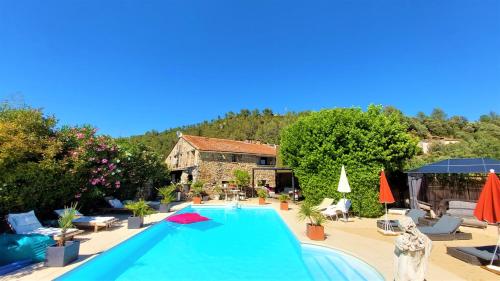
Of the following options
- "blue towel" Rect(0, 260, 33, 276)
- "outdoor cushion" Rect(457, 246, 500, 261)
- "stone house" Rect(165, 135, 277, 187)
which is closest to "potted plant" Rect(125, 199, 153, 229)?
"blue towel" Rect(0, 260, 33, 276)

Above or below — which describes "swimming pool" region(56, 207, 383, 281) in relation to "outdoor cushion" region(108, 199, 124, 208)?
below

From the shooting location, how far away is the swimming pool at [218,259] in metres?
7.02

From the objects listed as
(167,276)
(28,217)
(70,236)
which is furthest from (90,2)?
(167,276)

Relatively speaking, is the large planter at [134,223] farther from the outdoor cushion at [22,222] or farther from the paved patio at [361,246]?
the outdoor cushion at [22,222]

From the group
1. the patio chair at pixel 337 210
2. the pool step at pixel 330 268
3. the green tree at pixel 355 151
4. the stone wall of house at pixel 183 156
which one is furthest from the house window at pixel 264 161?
the pool step at pixel 330 268

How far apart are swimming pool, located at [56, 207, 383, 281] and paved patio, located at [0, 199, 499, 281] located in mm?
310

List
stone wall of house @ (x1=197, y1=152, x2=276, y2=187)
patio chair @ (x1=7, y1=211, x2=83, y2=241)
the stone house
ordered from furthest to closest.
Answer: the stone house → stone wall of house @ (x1=197, y1=152, x2=276, y2=187) → patio chair @ (x1=7, y1=211, x2=83, y2=241)

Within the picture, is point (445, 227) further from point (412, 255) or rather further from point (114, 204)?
point (114, 204)

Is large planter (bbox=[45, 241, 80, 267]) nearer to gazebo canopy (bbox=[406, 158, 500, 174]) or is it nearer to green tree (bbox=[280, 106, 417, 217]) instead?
green tree (bbox=[280, 106, 417, 217])

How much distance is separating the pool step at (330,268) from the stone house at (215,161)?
69.5 ft

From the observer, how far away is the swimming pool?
7016mm

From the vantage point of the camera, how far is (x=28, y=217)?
9320mm

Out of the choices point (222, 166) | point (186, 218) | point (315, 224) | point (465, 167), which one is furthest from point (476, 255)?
point (222, 166)

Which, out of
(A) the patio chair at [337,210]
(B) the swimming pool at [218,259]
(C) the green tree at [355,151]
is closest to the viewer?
(B) the swimming pool at [218,259]
